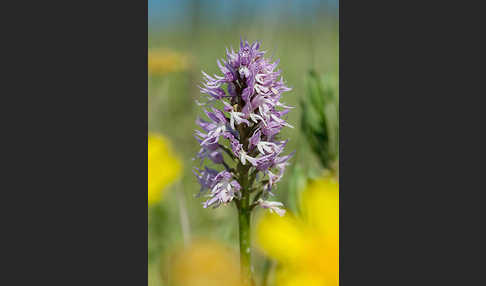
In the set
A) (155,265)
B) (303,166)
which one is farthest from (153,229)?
(303,166)

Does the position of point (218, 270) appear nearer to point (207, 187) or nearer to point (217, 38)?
point (207, 187)

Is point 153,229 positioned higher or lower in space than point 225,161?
lower

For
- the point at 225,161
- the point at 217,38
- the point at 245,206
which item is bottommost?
the point at 245,206

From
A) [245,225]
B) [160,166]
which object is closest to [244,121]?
[245,225]

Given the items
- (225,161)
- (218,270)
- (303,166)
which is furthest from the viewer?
(303,166)

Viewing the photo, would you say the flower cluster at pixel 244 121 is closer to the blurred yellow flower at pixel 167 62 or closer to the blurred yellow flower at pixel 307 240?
the blurred yellow flower at pixel 307 240

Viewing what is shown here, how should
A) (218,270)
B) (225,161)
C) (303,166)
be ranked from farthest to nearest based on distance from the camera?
(303,166) → (225,161) → (218,270)
